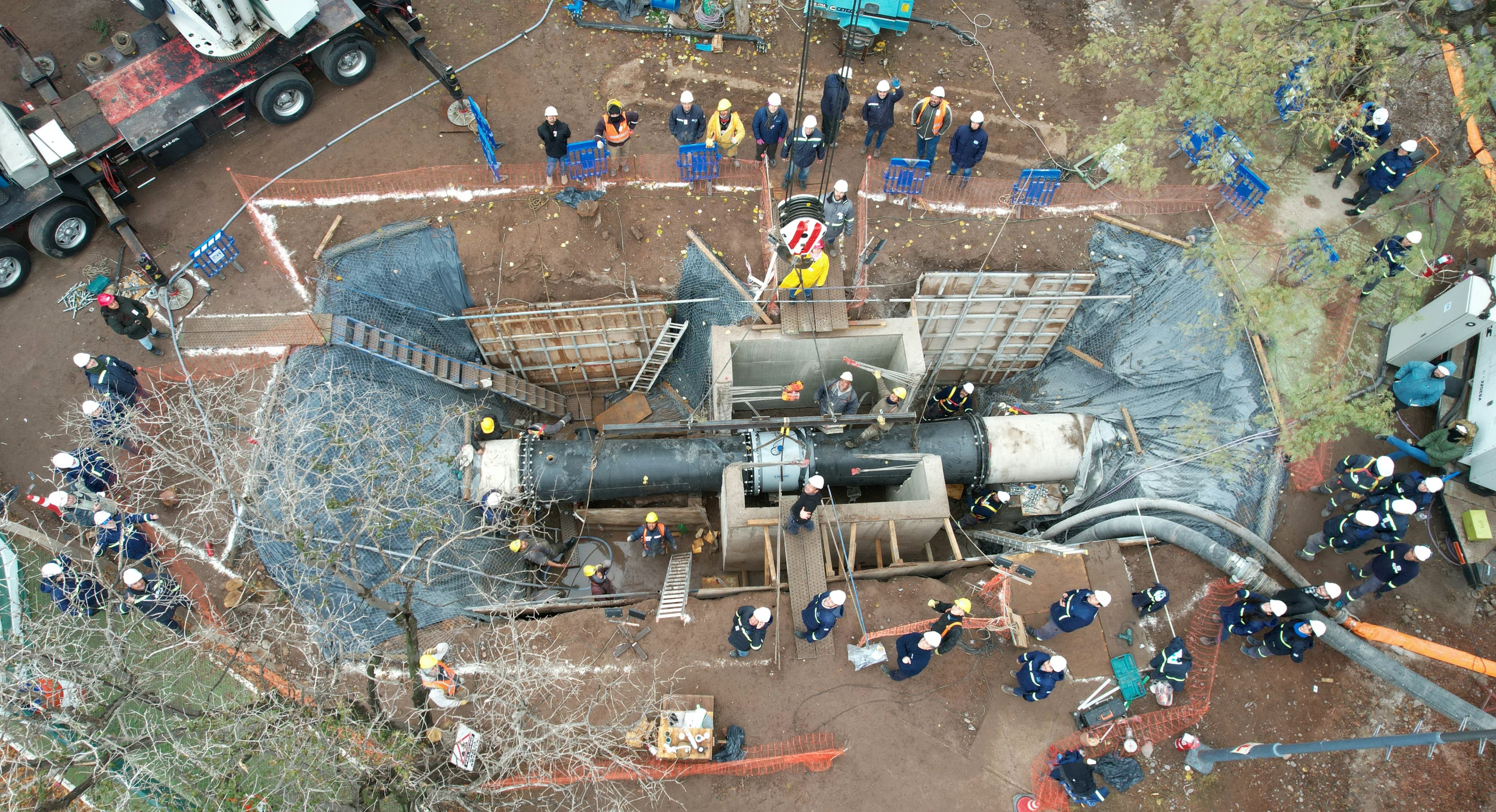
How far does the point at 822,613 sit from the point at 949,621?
1.83 meters

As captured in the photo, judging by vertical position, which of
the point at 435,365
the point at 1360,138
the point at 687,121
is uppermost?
the point at 687,121

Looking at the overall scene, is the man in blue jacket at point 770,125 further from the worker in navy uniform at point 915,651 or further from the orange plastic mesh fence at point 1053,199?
the worker in navy uniform at point 915,651

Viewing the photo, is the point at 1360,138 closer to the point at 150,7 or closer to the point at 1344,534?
the point at 1344,534

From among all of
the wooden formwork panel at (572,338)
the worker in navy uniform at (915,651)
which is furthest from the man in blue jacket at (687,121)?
the worker in navy uniform at (915,651)

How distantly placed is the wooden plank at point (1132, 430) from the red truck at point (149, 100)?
1496cm

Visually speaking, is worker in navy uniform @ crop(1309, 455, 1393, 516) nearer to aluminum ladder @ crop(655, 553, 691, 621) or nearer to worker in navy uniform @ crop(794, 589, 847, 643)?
worker in navy uniform @ crop(794, 589, 847, 643)

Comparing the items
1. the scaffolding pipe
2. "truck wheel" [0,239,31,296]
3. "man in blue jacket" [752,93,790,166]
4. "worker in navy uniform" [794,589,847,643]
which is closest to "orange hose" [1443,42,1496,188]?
the scaffolding pipe

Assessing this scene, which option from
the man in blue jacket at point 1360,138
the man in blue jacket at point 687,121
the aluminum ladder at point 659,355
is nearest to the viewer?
the man in blue jacket at point 687,121

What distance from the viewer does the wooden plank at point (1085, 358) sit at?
52.9ft

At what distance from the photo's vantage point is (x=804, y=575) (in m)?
12.6

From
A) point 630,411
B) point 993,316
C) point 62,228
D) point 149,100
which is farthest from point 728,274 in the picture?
point 62,228

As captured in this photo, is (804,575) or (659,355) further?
(659,355)

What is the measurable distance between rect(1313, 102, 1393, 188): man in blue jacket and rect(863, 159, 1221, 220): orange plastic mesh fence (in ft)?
7.10

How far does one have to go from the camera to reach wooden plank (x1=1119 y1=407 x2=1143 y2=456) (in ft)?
49.4
